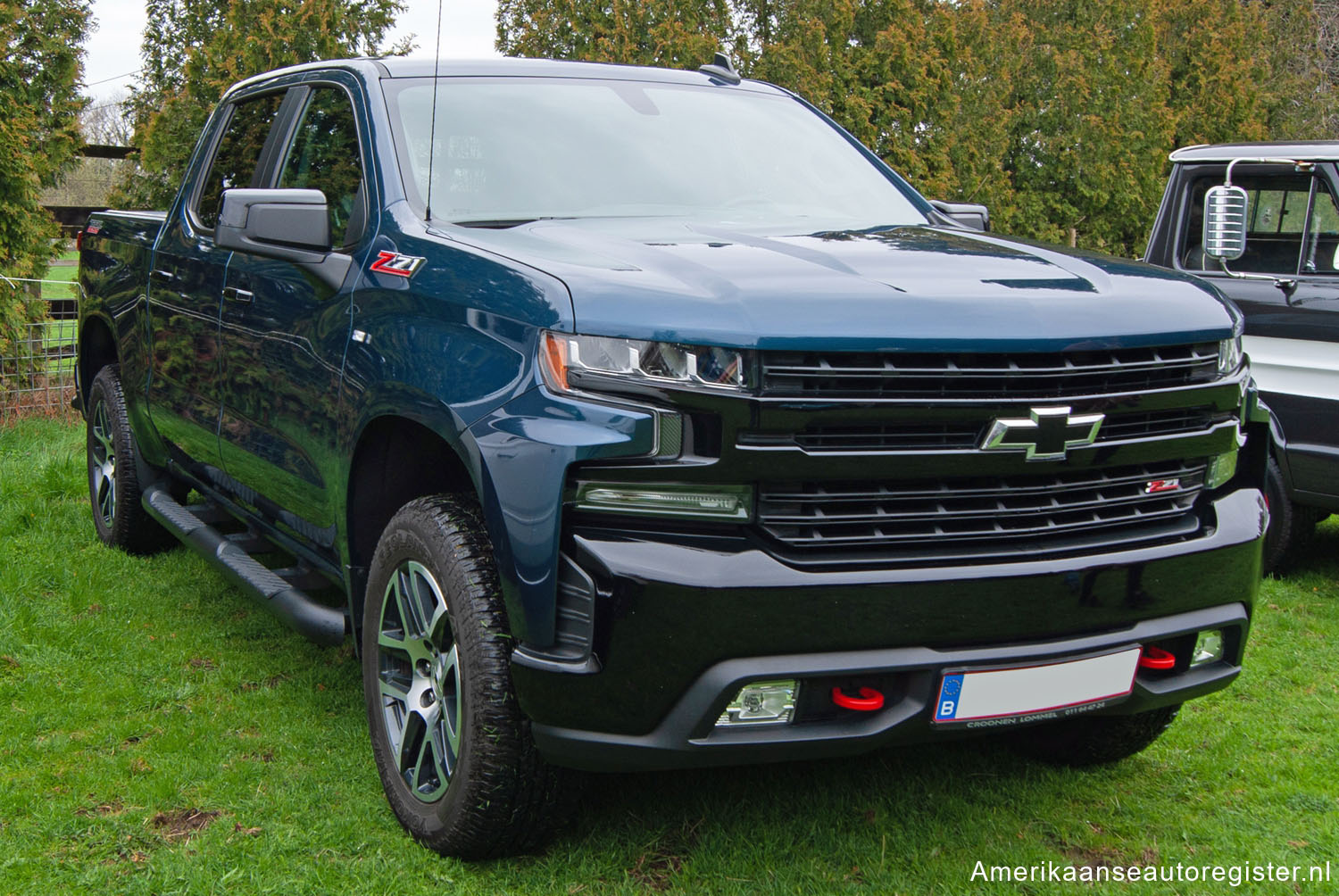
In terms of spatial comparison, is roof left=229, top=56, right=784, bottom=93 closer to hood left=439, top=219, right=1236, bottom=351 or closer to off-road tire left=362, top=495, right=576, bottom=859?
hood left=439, top=219, right=1236, bottom=351

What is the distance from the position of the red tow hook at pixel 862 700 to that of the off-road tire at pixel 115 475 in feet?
12.5

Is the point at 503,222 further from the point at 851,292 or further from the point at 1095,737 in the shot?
the point at 1095,737

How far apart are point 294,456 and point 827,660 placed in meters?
1.86

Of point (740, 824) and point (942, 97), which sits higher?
point (942, 97)

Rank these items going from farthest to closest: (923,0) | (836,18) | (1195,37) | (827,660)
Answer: (1195,37)
(923,0)
(836,18)
(827,660)

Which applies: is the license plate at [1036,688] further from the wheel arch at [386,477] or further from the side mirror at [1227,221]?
the side mirror at [1227,221]

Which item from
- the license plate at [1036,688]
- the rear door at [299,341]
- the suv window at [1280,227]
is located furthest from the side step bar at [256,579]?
the suv window at [1280,227]

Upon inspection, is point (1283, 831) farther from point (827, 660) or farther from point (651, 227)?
point (651, 227)

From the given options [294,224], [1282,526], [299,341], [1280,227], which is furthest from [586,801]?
[1280,227]

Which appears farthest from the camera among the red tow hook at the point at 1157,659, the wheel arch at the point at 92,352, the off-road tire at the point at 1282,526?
the wheel arch at the point at 92,352

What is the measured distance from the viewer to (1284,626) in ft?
17.2

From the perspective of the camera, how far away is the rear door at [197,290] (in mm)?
4398

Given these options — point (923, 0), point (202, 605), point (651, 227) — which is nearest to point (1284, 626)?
point (651, 227)

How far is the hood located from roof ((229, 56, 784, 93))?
35.6 inches
